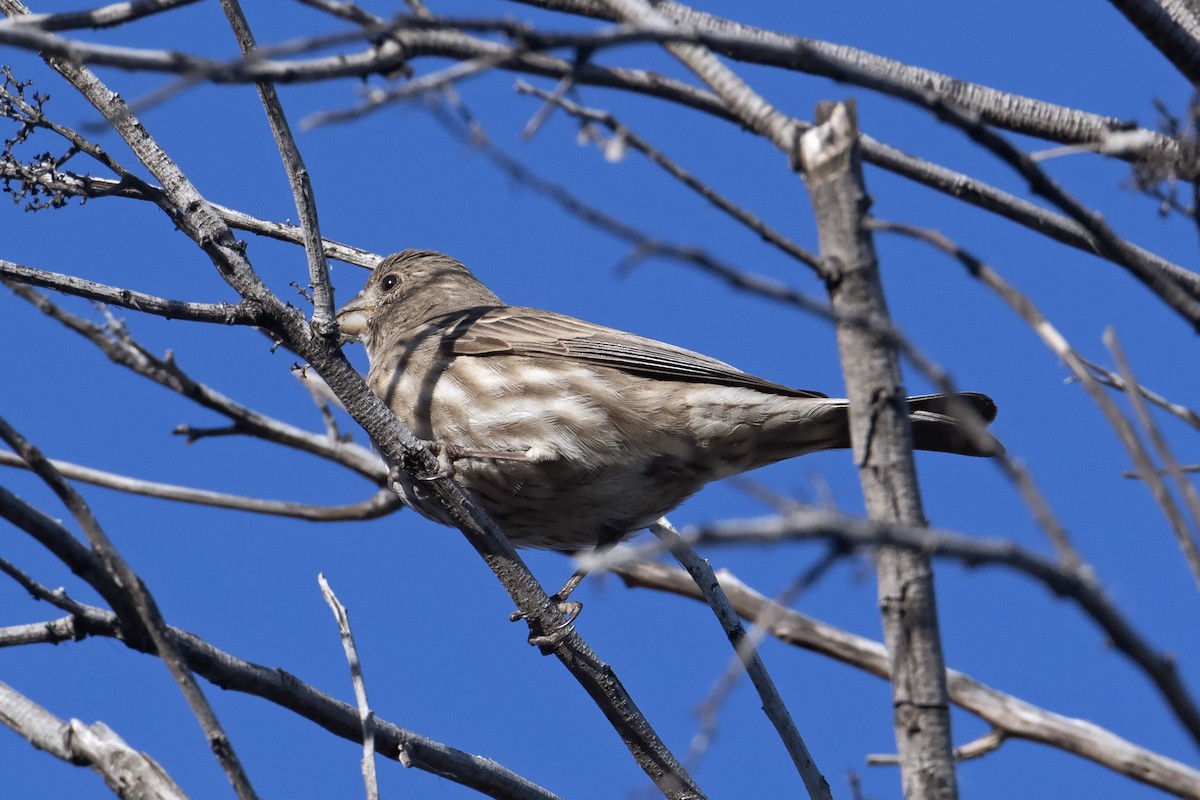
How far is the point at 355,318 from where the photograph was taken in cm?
772

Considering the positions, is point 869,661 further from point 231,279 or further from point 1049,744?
point 231,279

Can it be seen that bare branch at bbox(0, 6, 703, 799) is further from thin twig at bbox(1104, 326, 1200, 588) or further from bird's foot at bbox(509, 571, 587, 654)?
thin twig at bbox(1104, 326, 1200, 588)

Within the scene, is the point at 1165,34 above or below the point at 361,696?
above

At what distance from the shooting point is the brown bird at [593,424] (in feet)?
18.7

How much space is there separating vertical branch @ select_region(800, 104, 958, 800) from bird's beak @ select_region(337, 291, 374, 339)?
5385mm

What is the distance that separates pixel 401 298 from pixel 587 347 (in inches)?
74.7

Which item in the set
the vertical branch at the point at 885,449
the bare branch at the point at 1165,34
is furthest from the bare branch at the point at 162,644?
the bare branch at the point at 1165,34

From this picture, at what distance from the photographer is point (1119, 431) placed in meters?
2.23

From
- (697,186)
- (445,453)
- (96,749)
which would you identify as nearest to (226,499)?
(445,453)

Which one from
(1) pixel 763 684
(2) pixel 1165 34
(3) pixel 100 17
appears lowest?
(1) pixel 763 684

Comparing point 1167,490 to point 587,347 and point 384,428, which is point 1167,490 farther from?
point 587,347

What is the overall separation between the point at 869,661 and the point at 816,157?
378 centimetres

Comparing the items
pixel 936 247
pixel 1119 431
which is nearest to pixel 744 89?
pixel 936 247

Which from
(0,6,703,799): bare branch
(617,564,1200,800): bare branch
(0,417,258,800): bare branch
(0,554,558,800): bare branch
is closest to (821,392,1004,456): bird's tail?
(617,564,1200,800): bare branch
